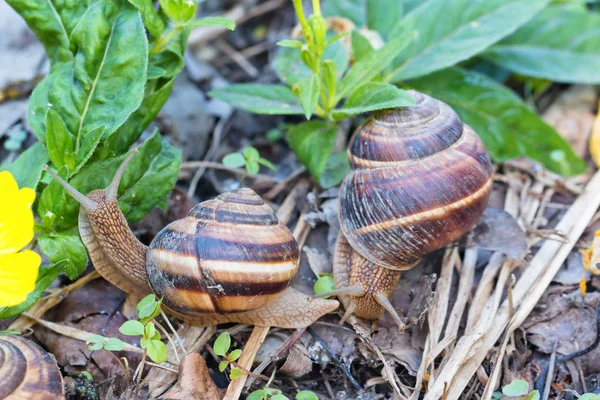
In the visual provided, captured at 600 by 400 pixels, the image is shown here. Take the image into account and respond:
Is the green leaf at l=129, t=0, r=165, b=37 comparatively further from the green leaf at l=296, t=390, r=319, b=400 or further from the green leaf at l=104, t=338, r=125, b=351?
the green leaf at l=296, t=390, r=319, b=400

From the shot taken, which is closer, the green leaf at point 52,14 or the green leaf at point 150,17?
the green leaf at point 150,17

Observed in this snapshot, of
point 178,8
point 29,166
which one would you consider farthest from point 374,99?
point 29,166

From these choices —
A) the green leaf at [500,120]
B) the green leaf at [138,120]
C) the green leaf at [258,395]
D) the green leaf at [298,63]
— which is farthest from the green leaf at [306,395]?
the green leaf at [500,120]

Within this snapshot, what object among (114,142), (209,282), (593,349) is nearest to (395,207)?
(209,282)

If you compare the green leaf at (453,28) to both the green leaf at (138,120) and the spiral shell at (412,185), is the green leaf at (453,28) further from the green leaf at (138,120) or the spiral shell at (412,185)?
the green leaf at (138,120)

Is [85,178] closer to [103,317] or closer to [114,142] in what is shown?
[114,142]
